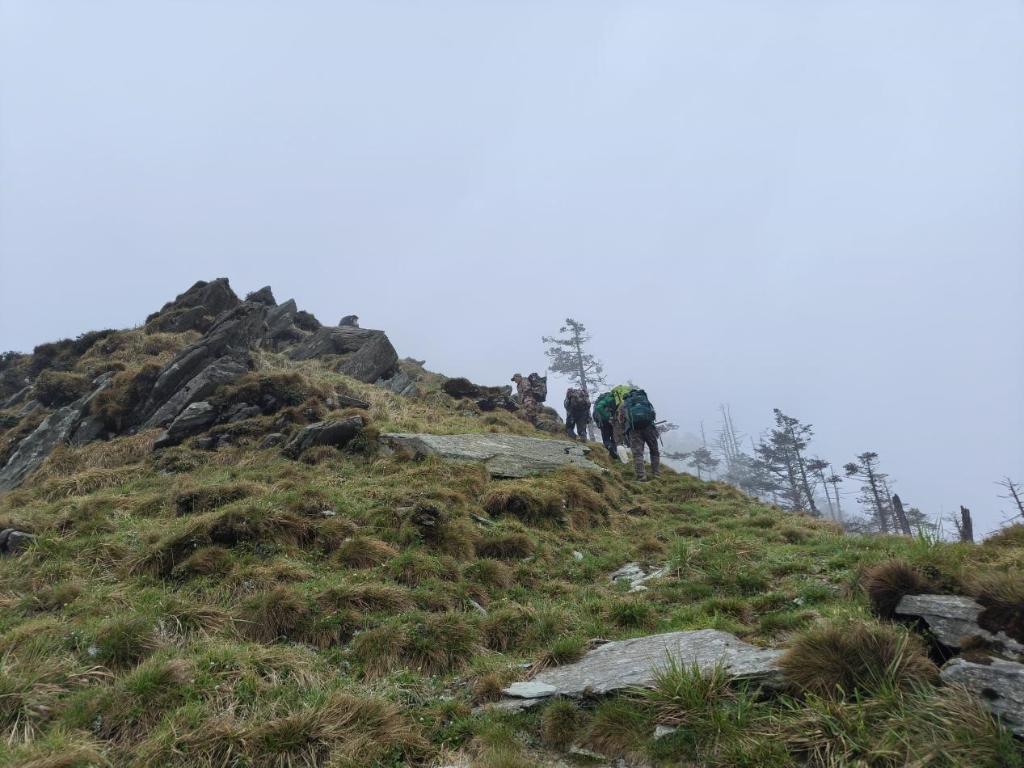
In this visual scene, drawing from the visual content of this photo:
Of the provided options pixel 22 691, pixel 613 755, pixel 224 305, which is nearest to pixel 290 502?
pixel 22 691

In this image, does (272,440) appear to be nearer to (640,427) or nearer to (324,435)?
(324,435)

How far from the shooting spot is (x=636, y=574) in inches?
366

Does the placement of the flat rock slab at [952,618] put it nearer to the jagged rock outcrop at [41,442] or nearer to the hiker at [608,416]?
the hiker at [608,416]

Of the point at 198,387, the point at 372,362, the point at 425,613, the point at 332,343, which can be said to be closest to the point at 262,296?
the point at 332,343

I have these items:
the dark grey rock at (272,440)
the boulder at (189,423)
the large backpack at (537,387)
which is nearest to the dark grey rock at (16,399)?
the boulder at (189,423)

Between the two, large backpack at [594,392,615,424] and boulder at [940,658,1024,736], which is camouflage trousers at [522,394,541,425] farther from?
boulder at [940,658,1024,736]

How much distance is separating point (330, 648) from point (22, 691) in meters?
2.95

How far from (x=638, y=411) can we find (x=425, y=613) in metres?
11.8

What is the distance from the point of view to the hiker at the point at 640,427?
17.3m

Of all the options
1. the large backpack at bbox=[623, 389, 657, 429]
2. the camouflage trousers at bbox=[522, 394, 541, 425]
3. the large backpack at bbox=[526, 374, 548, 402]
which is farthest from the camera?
the large backpack at bbox=[526, 374, 548, 402]

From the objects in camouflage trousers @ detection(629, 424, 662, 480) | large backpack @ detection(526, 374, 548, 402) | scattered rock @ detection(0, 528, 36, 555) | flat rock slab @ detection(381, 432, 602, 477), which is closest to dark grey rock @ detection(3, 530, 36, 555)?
scattered rock @ detection(0, 528, 36, 555)

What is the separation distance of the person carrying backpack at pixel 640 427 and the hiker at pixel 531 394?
31.8 feet

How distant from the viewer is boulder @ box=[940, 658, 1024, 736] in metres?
3.21

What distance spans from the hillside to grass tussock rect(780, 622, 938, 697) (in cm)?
2
